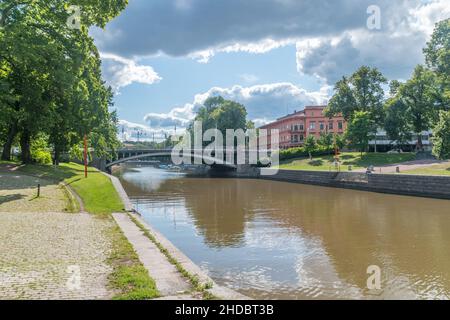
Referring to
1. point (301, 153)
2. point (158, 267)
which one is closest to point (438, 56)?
point (301, 153)

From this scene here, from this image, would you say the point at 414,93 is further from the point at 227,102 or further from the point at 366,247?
the point at 366,247

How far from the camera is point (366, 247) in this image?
636 inches

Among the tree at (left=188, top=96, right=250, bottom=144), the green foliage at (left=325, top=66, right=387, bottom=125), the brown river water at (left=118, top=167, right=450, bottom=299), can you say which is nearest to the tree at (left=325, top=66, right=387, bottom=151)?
the green foliage at (left=325, top=66, right=387, bottom=125)

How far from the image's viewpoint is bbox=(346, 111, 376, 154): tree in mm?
74000

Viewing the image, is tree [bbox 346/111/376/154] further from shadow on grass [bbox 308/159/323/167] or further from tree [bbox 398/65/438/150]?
shadow on grass [bbox 308/159/323/167]

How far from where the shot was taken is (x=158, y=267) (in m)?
9.91

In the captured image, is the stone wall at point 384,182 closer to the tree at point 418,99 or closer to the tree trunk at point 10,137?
the tree at point 418,99

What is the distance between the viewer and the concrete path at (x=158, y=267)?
8.05 metres

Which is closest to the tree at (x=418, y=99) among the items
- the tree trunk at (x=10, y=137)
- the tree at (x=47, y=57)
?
the tree at (x=47, y=57)

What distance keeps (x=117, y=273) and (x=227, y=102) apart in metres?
94.4
